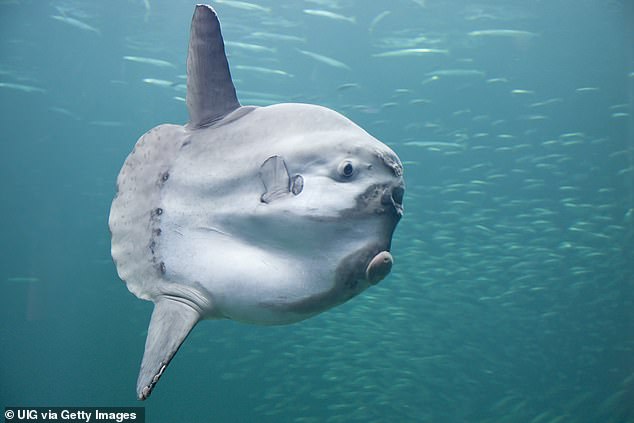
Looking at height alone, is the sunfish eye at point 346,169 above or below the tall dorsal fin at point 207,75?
below

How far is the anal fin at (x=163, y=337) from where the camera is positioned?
5.19ft

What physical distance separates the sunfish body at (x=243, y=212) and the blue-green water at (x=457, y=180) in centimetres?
815

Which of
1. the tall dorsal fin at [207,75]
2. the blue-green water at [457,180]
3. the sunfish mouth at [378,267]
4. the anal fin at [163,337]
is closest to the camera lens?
the sunfish mouth at [378,267]

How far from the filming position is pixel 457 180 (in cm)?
1093

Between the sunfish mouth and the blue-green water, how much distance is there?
838 centimetres

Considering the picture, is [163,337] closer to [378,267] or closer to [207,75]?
[378,267]

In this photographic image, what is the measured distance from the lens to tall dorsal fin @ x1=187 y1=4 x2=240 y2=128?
189 cm

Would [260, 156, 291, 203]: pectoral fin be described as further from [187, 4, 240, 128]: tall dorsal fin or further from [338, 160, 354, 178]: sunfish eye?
[187, 4, 240, 128]: tall dorsal fin

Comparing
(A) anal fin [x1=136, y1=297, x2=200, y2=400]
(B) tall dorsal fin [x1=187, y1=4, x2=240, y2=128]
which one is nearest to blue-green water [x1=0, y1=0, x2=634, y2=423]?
(B) tall dorsal fin [x1=187, y1=4, x2=240, y2=128]

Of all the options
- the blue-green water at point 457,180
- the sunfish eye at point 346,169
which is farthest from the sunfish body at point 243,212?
the blue-green water at point 457,180

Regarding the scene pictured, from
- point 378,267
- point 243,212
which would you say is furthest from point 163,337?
point 378,267

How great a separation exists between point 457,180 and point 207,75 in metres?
9.62

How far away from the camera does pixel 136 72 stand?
12.7m

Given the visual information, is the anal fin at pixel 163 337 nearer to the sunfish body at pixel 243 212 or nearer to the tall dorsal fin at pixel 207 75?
the sunfish body at pixel 243 212
